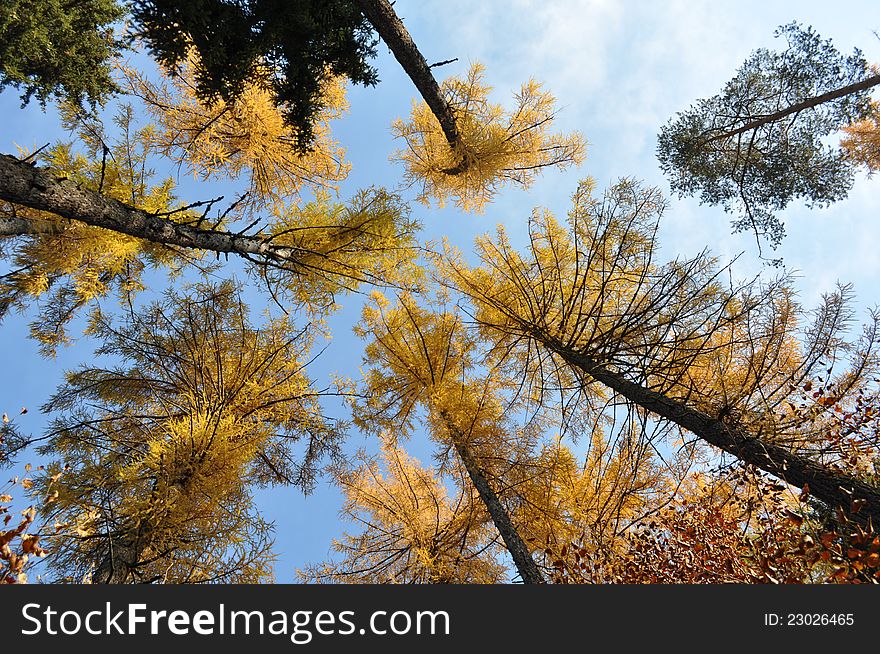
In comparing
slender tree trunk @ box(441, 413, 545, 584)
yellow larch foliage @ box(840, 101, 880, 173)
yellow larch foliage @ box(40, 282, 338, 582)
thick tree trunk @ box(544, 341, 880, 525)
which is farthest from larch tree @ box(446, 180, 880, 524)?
yellow larch foliage @ box(840, 101, 880, 173)

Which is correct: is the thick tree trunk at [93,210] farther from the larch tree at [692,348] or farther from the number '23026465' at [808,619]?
the number '23026465' at [808,619]

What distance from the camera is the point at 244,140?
8164mm

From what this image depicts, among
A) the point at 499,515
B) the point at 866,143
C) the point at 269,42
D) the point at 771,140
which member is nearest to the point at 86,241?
the point at 269,42

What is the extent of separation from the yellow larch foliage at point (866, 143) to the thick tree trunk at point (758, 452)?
10141 mm

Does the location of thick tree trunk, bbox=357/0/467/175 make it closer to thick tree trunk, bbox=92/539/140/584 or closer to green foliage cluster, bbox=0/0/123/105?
thick tree trunk, bbox=92/539/140/584

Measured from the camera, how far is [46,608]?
8.13ft

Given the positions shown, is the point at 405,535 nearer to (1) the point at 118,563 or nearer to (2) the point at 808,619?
(1) the point at 118,563

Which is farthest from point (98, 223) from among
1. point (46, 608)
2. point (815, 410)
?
point (815, 410)

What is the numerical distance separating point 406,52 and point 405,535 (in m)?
7.40

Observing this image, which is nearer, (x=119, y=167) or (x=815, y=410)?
(x=815, y=410)

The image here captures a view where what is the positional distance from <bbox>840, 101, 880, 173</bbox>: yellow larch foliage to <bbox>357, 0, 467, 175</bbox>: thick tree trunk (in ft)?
32.7

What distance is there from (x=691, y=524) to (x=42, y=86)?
45.7ft

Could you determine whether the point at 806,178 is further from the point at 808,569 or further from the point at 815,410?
the point at 808,569

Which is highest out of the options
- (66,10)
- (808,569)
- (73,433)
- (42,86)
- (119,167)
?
(66,10)
